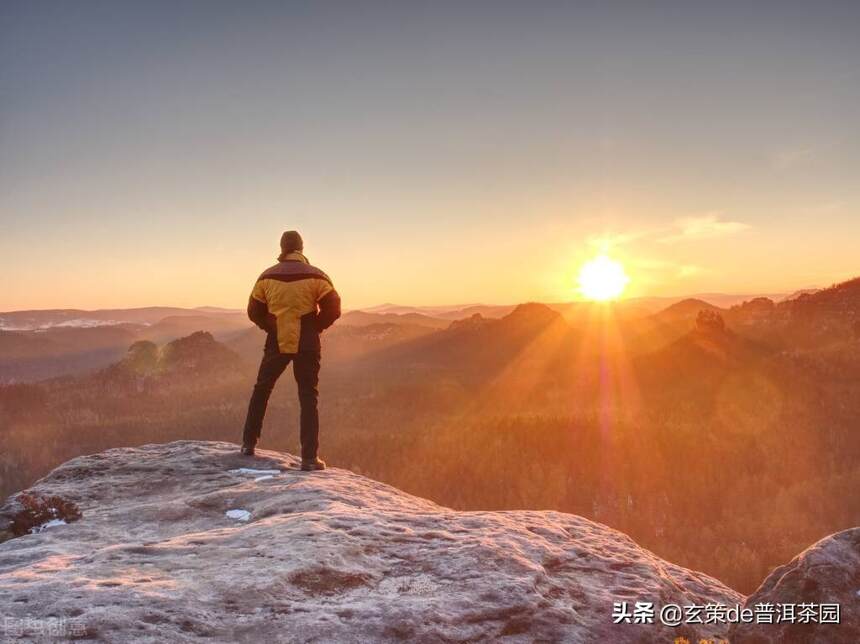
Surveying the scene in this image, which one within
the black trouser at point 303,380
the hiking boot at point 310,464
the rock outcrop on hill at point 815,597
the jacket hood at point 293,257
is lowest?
the hiking boot at point 310,464

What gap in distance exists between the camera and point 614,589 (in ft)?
15.6

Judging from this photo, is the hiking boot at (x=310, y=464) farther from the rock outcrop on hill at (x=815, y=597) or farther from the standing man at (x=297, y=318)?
the rock outcrop on hill at (x=815, y=597)

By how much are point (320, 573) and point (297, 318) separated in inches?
213

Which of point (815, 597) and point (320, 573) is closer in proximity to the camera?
point (815, 597)

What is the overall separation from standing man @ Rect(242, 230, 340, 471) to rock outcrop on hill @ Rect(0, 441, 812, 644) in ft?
6.91

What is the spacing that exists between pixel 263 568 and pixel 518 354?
233 ft

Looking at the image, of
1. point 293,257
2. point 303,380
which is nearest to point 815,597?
point 303,380

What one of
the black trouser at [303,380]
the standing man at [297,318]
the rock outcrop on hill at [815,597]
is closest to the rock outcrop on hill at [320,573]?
the rock outcrop on hill at [815,597]

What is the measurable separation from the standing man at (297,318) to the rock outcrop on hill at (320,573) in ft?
6.91

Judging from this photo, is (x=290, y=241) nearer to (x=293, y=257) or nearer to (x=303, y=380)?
(x=293, y=257)

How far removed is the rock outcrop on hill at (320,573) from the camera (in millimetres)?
3449

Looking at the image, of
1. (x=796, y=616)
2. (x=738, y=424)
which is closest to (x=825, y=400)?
(x=738, y=424)

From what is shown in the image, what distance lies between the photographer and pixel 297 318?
9039 mm

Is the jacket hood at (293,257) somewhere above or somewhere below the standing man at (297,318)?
above
